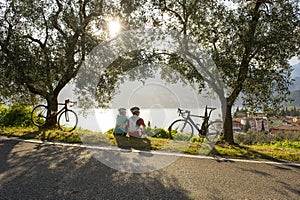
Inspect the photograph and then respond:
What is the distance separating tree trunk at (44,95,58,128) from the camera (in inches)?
415

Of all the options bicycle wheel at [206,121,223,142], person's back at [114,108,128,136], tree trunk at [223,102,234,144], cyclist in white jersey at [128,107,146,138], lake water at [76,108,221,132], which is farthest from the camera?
tree trunk at [223,102,234,144]

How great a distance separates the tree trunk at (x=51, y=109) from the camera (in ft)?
34.6

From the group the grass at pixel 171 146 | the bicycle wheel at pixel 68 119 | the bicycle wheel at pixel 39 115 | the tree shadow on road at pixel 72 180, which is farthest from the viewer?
the bicycle wheel at pixel 39 115

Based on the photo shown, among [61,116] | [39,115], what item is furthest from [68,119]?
[39,115]

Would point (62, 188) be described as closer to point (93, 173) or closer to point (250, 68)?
point (93, 173)

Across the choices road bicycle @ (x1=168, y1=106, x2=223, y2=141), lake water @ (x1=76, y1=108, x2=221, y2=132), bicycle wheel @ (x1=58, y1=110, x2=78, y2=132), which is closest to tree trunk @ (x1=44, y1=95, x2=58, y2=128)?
bicycle wheel @ (x1=58, y1=110, x2=78, y2=132)

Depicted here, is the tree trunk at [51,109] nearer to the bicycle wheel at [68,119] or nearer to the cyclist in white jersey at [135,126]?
the bicycle wheel at [68,119]

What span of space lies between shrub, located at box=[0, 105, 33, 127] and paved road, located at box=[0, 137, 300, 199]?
700 centimetres

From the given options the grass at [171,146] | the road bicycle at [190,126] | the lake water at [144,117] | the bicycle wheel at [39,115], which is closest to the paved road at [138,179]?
the grass at [171,146]

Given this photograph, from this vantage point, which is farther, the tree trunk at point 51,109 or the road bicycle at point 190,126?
the tree trunk at point 51,109

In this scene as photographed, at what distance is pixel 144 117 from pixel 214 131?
113 inches

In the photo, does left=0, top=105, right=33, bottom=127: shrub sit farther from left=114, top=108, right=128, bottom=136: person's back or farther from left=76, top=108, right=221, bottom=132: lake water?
left=114, top=108, right=128, bottom=136: person's back

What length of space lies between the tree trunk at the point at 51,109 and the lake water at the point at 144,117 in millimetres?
1091

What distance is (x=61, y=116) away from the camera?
34.3 ft
